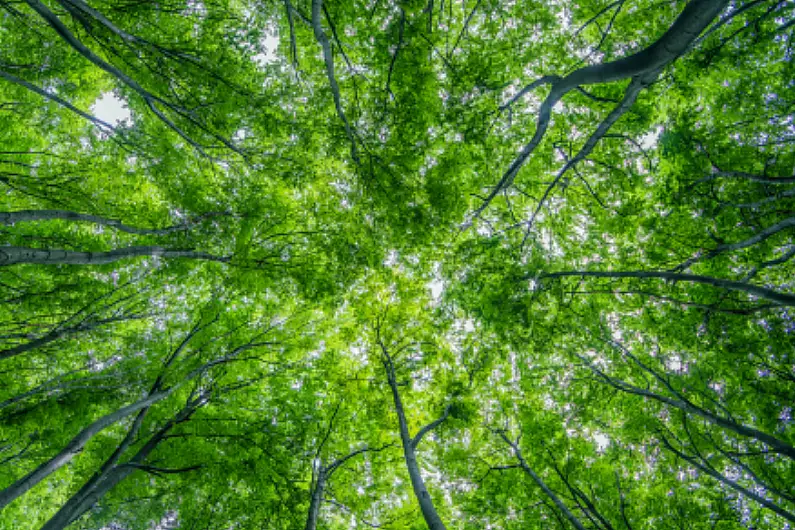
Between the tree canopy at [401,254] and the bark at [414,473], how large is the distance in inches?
1.9

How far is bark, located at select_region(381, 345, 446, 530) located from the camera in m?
5.12

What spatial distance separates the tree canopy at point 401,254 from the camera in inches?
175

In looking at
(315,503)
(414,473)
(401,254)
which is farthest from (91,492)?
(401,254)

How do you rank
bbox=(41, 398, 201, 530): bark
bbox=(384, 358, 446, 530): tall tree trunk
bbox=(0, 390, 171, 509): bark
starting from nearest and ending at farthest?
bbox=(0, 390, 171, 509): bark
bbox=(41, 398, 201, 530): bark
bbox=(384, 358, 446, 530): tall tree trunk

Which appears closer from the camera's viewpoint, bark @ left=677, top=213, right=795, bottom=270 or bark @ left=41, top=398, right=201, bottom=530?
bark @ left=677, top=213, right=795, bottom=270

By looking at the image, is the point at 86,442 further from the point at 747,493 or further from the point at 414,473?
the point at 747,493

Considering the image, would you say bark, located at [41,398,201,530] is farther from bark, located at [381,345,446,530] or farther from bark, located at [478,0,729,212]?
bark, located at [478,0,729,212]

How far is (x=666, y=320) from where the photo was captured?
5906 millimetres

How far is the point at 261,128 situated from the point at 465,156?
10.1 ft

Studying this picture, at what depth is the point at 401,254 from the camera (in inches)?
261

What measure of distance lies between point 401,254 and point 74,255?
444cm

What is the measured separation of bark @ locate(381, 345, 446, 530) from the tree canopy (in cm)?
5

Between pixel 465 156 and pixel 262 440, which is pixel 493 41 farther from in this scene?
pixel 262 440

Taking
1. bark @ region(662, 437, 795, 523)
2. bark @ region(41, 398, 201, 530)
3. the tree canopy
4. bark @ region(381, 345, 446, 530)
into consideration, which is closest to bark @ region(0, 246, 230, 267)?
the tree canopy
